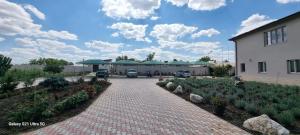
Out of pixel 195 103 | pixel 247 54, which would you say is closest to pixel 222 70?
pixel 247 54

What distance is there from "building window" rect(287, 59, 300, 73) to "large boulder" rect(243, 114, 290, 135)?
11.5 meters

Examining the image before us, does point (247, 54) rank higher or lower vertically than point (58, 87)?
higher

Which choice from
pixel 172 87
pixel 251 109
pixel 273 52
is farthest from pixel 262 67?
pixel 251 109

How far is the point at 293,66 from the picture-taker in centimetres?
1493

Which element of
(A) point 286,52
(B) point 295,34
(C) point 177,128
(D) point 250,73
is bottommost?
(C) point 177,128

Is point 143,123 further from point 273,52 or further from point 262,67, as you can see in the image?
point 262,67

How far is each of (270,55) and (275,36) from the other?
1608 millimetres

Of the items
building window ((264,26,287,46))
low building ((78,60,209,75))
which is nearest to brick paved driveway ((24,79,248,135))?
building window ((264,26,287,46))

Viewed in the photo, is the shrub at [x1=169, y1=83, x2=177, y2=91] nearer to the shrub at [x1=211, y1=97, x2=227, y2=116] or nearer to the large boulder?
the shrub at [x1=211, y1=97, x2=227, y2=116]

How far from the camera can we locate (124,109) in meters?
8.68

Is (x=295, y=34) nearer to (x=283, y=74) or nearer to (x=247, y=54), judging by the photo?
(x=283, y=74)

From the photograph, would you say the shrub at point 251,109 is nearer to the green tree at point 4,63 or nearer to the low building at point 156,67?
the green tree at point 4,63

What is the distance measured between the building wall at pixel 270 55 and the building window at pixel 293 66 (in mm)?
258

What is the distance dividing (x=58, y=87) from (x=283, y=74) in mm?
16708
